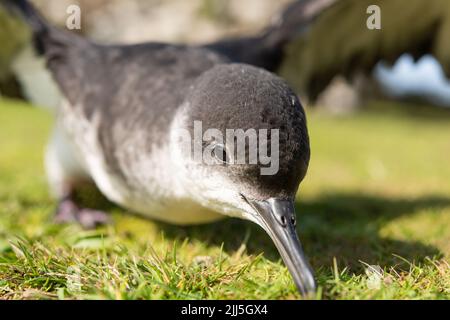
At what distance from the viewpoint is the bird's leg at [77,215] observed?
432 cm

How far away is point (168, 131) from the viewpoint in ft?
10.2

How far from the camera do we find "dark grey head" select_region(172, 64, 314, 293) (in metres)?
2.44

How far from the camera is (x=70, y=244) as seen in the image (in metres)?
3.47

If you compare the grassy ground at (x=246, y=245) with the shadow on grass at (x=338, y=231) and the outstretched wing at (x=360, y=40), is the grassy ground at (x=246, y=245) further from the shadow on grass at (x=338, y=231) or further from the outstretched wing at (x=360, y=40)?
the outstretched wing at (x=360, y=40)

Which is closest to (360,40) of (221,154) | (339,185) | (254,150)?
(339,185)

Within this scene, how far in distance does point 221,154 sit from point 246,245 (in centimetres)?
109

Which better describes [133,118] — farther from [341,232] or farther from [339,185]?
[339,185]

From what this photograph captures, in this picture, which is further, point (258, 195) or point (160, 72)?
point (160, 72)

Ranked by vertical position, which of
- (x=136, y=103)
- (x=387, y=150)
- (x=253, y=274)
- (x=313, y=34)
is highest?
(x=313, y=34)

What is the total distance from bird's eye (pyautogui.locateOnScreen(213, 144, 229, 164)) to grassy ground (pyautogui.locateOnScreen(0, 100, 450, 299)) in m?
0.47

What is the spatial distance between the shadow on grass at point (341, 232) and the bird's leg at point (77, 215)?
0.53 meters

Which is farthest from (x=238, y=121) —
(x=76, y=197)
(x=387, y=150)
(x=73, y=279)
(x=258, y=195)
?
(x=387, y=150)
